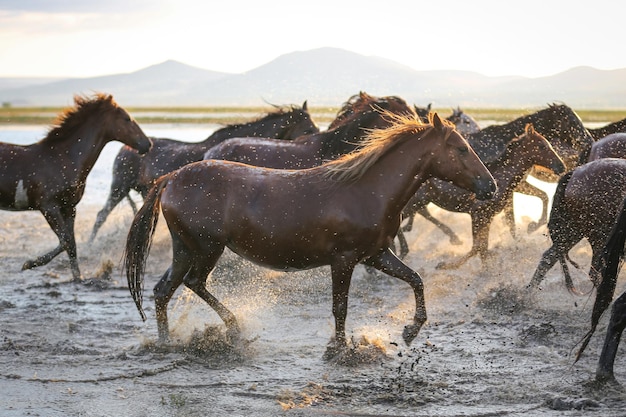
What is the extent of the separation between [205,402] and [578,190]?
12.0 ft

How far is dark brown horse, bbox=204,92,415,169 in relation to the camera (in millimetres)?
8773

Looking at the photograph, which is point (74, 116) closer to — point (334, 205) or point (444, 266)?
point (444, 266)

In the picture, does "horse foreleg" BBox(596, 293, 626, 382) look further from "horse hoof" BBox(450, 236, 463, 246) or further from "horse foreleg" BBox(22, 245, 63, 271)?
"horse foreleg" BBox(22, 245, 63, 271)

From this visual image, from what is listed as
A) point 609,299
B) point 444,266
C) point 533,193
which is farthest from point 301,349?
point 533,193

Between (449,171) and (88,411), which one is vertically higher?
(449,171)

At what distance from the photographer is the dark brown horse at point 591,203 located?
6953 mm

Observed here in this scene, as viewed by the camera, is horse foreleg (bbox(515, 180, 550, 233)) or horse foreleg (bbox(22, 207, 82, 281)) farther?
horse foreleg (bbox(515, 180, 550, 233))

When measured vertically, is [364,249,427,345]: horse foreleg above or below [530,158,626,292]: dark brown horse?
below

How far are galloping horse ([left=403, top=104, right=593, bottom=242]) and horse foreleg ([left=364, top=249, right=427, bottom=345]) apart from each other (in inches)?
170

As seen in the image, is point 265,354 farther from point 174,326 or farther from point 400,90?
point 400,90

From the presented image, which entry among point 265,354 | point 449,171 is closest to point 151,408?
point 265,354

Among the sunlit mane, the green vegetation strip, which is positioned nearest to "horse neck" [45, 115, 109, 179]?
the sunlit mane

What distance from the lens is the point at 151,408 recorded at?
17.4 ft

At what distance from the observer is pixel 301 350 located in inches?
261
